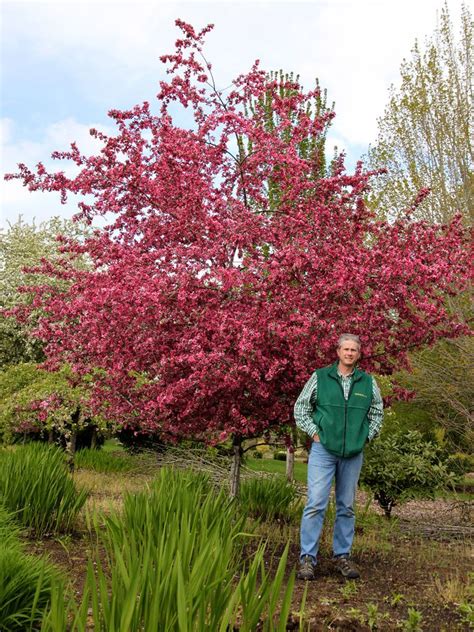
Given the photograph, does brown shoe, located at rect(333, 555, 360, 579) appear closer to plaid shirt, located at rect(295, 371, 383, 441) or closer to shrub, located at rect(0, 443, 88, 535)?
plaid shirt, located at rect(295, 371, 383, 441)

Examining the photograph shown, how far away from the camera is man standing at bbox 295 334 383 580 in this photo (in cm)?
540

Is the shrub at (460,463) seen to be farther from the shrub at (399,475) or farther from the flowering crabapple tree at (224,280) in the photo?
the flowering crabapple tree at (224,280)

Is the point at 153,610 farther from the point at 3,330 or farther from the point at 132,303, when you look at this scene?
the point at 3,330

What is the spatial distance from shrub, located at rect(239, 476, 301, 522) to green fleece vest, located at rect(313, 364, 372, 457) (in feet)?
6.08

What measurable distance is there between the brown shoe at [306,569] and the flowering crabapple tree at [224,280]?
4.74 ft

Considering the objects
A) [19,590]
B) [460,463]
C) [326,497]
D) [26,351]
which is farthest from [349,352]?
[26,351]

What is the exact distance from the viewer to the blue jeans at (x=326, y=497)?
540 centimetres

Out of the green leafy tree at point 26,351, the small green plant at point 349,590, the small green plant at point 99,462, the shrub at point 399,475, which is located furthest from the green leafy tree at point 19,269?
the small green plant at point 349,590

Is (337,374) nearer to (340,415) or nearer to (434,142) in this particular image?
(340,415)

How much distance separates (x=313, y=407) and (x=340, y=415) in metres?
0.31

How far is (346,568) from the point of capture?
534cm

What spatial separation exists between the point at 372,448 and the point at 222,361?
4.84 m

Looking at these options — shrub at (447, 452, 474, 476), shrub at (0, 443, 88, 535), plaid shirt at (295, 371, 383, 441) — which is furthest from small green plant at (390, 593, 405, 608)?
shrub at (447, 452, 474, 476)

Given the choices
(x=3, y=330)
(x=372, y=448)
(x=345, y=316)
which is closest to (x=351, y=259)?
(x=345, y=316)
